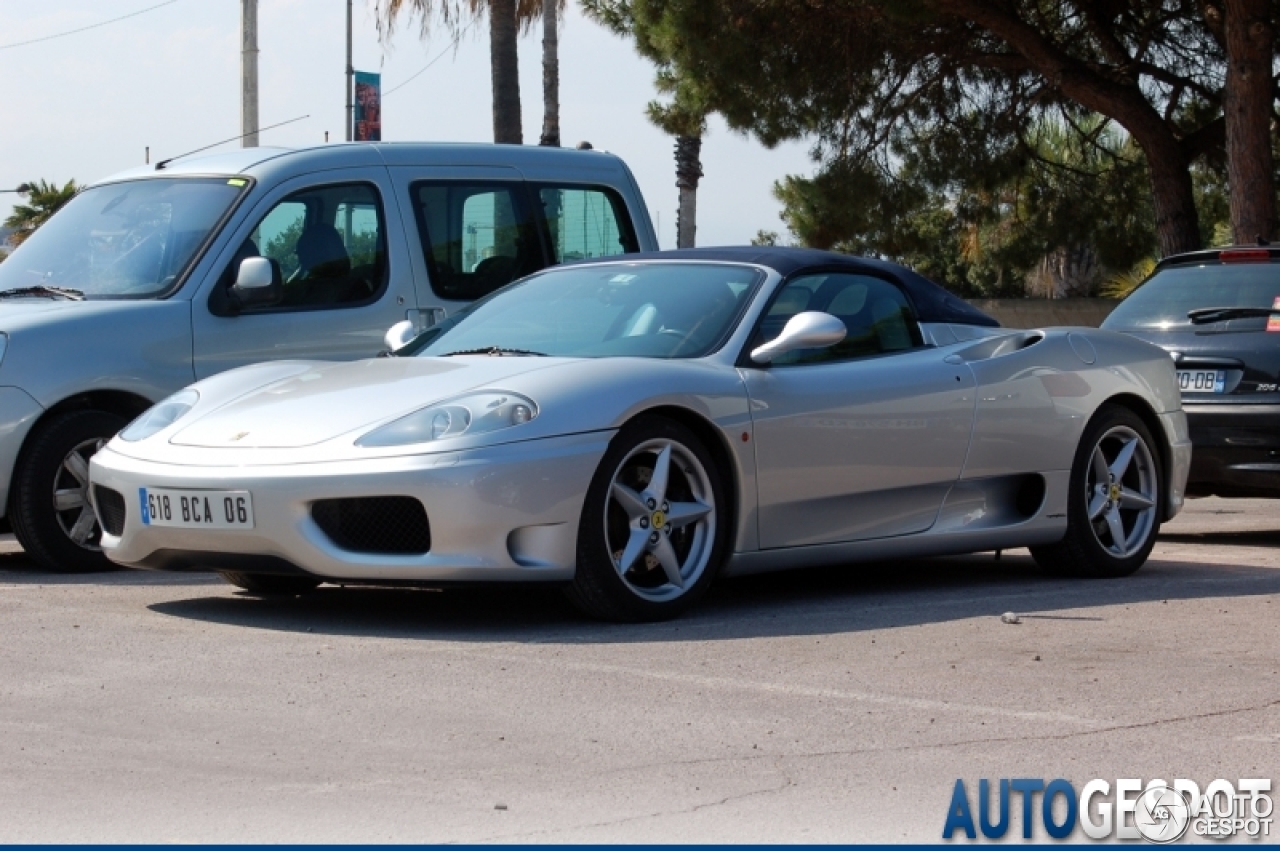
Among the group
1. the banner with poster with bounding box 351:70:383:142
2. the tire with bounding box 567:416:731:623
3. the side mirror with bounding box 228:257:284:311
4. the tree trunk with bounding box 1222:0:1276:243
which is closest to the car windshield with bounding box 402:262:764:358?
the tire with bounding box 567:416:731:623

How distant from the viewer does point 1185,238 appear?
21.7m

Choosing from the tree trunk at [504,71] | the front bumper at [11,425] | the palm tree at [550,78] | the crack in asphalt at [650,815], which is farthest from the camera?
the palm tree at [550,78]

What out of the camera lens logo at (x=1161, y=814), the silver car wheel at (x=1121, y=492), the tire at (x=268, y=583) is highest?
the silver car wheel at (x=1121, y=492)

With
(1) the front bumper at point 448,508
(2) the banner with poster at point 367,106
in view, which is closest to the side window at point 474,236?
(1) the front bumper at point 448,508

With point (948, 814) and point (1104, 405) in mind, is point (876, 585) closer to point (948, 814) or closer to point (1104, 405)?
point (1104, 405)

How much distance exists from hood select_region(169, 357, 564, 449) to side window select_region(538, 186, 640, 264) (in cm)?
315

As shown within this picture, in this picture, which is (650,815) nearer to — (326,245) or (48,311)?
(48,311)

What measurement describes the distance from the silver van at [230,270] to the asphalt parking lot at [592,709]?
958 mm

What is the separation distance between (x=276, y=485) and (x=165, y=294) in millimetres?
2797

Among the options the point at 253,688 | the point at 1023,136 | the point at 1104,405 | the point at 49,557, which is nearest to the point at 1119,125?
the point at 1023,136

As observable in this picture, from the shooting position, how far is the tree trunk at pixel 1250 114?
730 inches

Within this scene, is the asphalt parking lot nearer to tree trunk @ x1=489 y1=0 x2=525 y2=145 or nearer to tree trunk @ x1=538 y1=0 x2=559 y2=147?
tree trunk @ x1=489 y1=0 x2=525 y2=145

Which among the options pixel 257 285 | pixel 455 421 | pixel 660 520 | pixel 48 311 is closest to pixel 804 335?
pixel 660 520

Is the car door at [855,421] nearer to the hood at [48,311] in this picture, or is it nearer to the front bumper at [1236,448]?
the front bumper at [1236,448]
